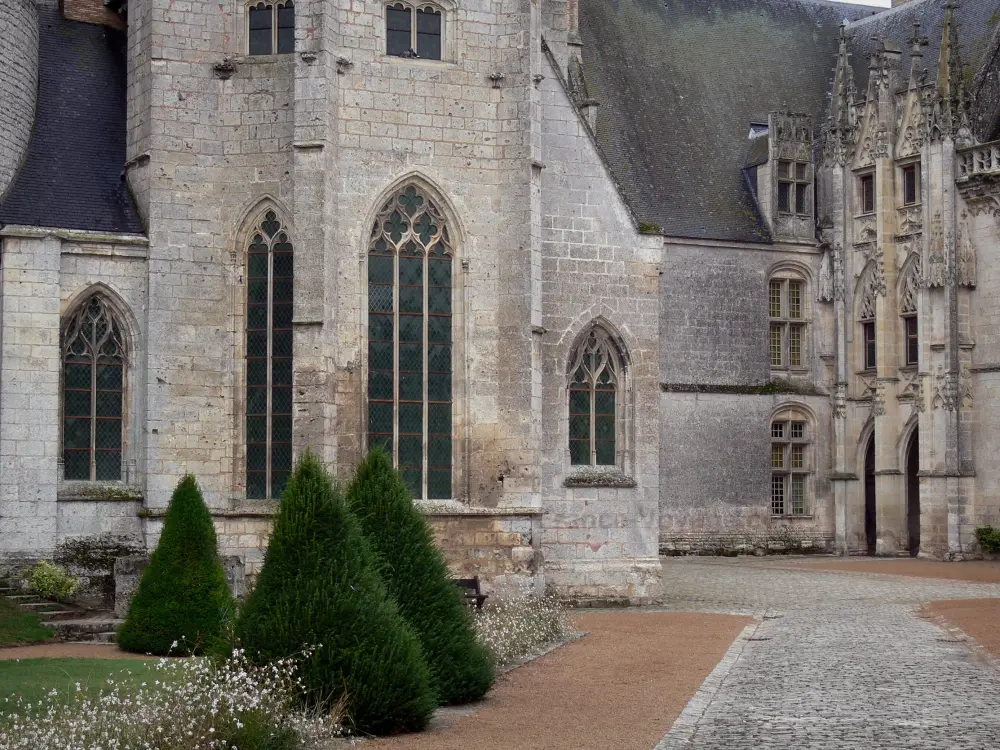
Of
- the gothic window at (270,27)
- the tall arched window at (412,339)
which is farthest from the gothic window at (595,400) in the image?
the gothic window at (270,27)

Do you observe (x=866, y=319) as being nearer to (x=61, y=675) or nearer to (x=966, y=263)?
(x=966, y=263)

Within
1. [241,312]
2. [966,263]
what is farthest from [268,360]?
[966,263]

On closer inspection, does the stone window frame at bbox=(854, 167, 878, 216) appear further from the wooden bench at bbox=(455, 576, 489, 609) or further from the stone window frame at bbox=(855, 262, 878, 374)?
the wooden bench at bbox=(455, 576, 489, 609)

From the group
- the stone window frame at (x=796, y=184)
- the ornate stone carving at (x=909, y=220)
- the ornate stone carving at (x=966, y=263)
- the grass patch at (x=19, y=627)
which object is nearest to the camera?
the grass patch at (x=19, y=627)

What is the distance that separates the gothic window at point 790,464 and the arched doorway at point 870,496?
1392 mm

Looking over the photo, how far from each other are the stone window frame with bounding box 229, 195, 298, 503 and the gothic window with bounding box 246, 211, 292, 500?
57 mm

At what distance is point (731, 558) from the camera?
117ft

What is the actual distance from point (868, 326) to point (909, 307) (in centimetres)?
179

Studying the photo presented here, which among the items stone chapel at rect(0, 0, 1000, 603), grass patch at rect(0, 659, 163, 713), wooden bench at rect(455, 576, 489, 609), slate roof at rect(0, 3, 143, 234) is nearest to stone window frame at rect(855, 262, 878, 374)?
stone chapel at rect(0, 0, 1000, 603)

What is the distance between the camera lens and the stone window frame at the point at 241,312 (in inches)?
826

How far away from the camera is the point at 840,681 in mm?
14039

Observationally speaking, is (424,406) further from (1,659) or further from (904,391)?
(904,391)

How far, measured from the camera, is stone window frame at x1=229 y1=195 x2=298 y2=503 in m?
21.0

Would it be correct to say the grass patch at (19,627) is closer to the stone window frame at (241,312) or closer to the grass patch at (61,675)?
the grass patch at (61,675)
